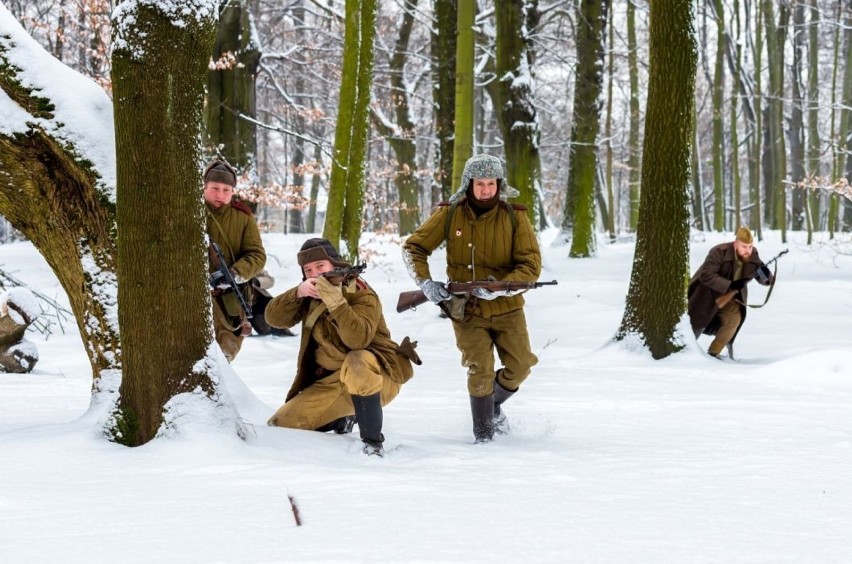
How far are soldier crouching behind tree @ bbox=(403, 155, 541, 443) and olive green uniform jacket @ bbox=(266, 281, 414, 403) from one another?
57 cm

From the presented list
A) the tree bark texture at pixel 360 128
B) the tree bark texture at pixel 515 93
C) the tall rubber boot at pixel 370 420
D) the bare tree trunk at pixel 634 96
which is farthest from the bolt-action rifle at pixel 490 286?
the bare tree trunk at pixel 634 96

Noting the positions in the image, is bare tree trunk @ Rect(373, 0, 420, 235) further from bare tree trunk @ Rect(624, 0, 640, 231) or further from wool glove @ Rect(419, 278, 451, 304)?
wool glove @ Rect(419, 278, 451, 304)

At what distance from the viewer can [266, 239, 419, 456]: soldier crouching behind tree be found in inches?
175

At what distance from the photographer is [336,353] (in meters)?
4.71

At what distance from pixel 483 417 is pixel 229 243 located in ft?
7.09

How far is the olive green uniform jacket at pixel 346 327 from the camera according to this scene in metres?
4.47

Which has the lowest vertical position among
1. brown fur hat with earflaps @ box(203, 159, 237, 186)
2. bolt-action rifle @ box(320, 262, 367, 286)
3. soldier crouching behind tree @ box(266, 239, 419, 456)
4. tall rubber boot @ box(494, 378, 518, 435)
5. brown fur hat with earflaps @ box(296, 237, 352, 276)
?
tall rubber boot @ box(494, 378, 518, 435)

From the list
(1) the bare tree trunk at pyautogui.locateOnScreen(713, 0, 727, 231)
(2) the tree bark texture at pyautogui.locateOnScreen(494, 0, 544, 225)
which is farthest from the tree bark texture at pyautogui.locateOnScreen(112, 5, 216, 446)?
(1) the bare tree trunk at pyautogui.locateOnScreen(713, 0, 727, 231)

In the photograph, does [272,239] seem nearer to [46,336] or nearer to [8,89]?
[46,336]

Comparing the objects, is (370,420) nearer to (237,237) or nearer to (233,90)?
(237,237)

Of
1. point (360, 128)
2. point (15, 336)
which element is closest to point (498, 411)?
point (15, 336)

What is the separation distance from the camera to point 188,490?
3400mm

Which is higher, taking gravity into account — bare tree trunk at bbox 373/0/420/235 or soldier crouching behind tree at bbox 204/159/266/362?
bare tree trunk at bbox 373/0/420/235

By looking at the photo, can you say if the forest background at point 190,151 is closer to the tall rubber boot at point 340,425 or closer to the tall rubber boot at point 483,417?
the tall rubber boot at point 340,425
